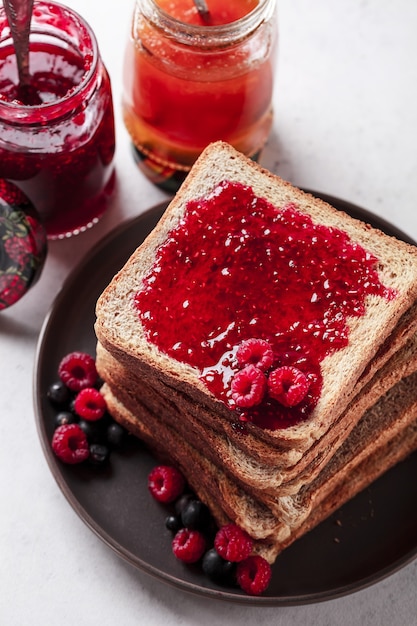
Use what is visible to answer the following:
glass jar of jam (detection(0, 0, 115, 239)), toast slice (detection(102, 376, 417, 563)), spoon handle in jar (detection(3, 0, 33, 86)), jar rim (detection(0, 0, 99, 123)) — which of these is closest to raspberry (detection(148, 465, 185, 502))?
toast slice (detection(102, 376, 417, 563))

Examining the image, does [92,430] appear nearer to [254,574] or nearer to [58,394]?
[58,394]

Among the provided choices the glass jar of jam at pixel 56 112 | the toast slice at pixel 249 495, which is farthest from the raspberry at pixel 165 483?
the glass jar of jam at pixel 56 112

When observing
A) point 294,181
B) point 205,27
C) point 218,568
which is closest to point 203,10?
point 205,27

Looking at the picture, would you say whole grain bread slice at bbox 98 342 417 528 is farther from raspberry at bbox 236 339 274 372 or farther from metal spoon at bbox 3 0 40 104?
metal spoon at bbox 3 0 40 104

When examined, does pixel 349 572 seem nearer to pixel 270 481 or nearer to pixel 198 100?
pixel 270 481

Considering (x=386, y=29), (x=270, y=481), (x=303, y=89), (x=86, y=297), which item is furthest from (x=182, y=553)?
(x=386, y=29)

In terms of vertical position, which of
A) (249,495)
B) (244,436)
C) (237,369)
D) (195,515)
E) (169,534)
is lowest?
(169,534)

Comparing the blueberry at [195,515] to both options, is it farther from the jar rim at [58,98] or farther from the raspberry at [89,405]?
the jar rim at [58,98]
